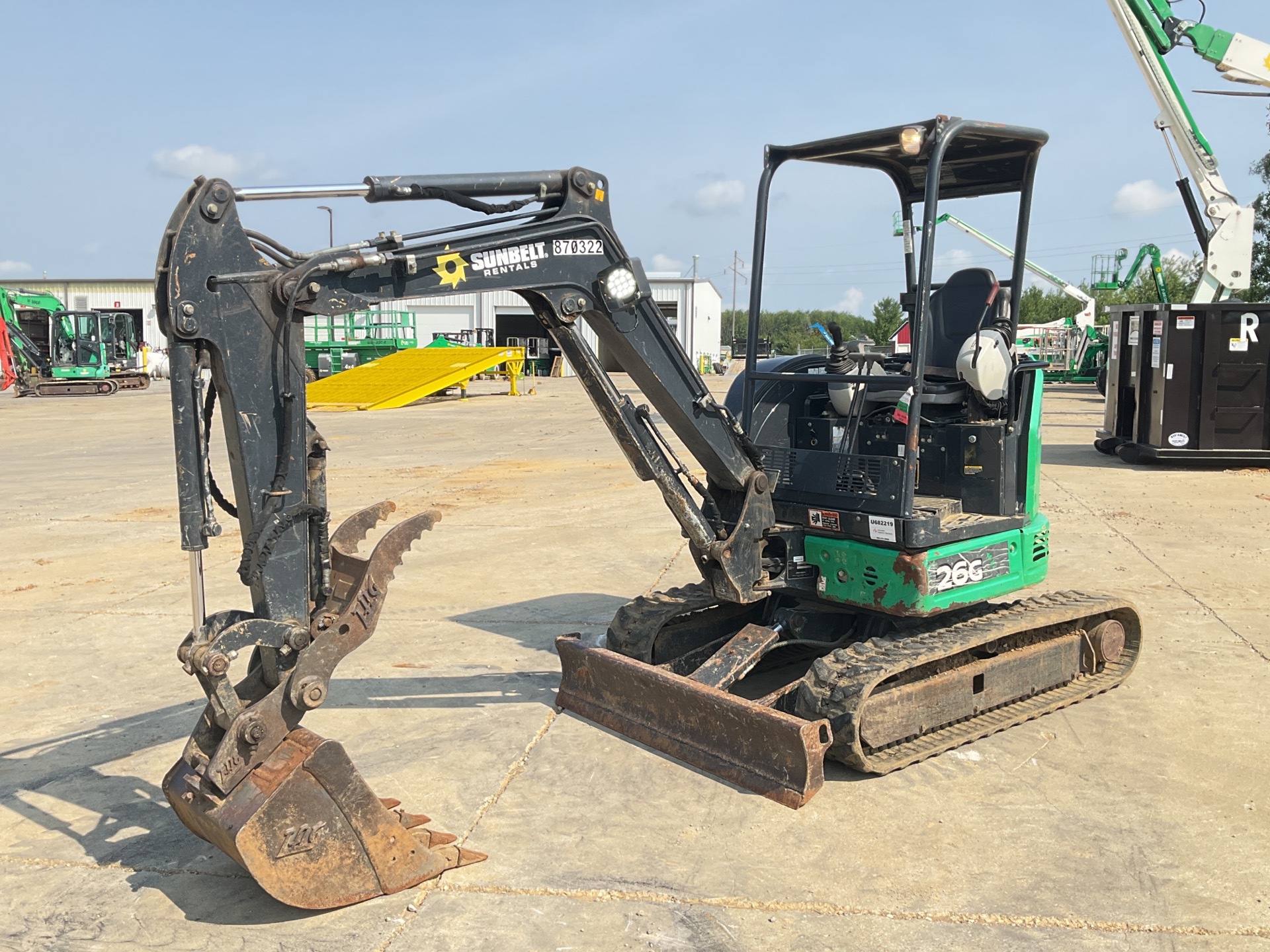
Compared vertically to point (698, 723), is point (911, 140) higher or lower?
higher

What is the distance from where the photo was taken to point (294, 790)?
4070mm

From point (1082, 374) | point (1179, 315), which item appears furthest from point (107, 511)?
point (1082, 374)

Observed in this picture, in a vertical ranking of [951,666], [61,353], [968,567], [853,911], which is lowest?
[853,911]

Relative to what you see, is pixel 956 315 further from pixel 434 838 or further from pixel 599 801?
pixel 434 838

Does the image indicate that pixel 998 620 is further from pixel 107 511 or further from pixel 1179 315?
pixel 1179 315

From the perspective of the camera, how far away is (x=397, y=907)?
412 cm

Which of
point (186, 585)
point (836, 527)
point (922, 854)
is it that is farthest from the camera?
point (186, 585)

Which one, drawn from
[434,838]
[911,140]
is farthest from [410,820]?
[911,140]

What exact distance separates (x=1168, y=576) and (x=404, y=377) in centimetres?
2605

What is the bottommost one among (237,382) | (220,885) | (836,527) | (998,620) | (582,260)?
(220,885)

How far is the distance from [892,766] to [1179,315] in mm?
12696

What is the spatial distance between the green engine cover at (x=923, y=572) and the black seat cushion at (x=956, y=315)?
39.1 inches

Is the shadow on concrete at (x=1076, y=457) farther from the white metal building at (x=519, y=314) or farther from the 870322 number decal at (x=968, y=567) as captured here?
the white metal building at (x=519, y=314)

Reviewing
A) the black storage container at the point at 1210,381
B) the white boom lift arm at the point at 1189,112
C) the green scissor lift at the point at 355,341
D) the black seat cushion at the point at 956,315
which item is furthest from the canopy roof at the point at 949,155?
the green scissor lift at the point at 355,341
